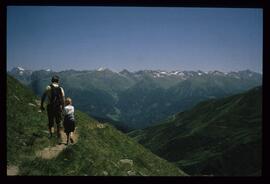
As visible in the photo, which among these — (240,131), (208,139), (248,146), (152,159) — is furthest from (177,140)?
(152,159)

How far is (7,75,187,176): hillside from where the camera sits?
18.0 metres

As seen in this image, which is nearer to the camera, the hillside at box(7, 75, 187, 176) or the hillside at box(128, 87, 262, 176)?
the hillside at box(7, 75, 187, 176)

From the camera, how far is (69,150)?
1900 cm

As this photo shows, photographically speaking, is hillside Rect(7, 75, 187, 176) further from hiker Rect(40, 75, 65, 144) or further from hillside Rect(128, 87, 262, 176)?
hillside Rect(128, 87, 262, 176)

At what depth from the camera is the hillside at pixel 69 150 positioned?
18.0 m

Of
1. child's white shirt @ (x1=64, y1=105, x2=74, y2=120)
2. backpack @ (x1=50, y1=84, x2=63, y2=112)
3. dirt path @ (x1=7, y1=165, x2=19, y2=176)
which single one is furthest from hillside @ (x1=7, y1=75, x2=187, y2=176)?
backpack @ (x1=50, y1=84, x2=63, y2=112)

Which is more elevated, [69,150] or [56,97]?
[56,97]

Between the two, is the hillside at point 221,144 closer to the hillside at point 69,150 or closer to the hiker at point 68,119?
the hillside at point 69,150

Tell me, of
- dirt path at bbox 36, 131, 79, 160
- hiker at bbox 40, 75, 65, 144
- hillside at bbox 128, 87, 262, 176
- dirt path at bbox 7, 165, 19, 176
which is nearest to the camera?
dirt path at bbox 7, 165, 19, 176

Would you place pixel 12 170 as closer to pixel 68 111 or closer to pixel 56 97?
pixel 68 111

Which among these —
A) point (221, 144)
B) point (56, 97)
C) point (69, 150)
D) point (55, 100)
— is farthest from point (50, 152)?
point (221, 144)
